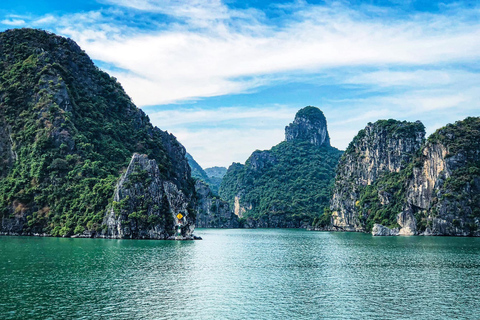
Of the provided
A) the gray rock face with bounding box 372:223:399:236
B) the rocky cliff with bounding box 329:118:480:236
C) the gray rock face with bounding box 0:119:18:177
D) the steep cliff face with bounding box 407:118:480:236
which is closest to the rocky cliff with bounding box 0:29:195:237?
the gray rock face with bounding box 0:119:18:177

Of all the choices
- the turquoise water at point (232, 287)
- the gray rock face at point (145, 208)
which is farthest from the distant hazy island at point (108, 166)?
the turquoise water at point (232, 287)

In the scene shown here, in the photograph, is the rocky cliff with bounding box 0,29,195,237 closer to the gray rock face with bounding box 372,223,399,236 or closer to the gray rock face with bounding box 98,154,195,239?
the gray rock face with bounding box 98,154,195,239

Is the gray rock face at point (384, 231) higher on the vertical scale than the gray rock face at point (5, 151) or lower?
lower

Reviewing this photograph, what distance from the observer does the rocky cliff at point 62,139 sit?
11419 cm

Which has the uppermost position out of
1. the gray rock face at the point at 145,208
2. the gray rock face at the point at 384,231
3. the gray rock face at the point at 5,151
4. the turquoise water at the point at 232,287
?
the gray rock face at the point at 5,151

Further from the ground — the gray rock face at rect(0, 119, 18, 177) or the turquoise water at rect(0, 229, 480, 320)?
the gray rock face at rect(0, 119, 18, 177)

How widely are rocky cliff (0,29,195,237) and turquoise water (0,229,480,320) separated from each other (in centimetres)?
4849

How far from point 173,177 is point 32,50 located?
66.5 metres

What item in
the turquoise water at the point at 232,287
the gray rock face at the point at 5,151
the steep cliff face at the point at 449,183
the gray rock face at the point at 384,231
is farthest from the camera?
the gray rock face at the point at 384,231

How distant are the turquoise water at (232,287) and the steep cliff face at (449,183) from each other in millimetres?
76055

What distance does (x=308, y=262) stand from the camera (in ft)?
212

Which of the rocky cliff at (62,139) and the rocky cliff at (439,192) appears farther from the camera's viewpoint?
the rocky cliff at (439,192)

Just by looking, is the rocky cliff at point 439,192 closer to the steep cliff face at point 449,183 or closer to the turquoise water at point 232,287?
the steep cliff face at point 449,183

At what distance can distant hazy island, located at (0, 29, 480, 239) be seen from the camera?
11175 cm
